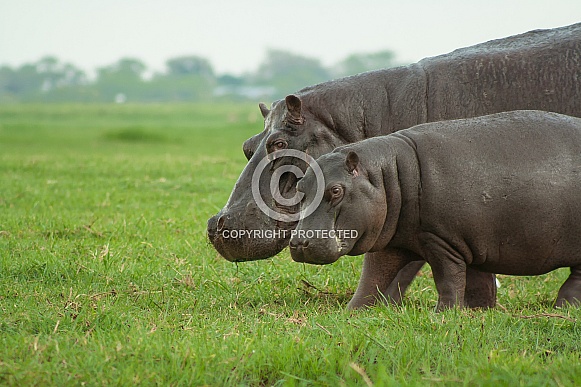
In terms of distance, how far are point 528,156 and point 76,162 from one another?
34.5 feet

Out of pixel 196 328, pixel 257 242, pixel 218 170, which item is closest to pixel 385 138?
pixel 257 242

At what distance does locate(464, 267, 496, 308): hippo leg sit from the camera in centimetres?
541

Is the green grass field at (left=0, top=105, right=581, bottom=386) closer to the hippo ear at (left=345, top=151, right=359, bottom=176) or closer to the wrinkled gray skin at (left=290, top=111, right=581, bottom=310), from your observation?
the wrinkled gray skin at (left=290, top=111, right=581, bottom=310)

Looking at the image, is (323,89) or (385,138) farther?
(323,89)

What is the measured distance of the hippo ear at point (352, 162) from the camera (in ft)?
15.0

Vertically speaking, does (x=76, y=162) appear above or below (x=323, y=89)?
below

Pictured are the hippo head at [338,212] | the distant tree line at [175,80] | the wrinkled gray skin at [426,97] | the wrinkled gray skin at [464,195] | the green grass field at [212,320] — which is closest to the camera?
the green grass field at [212,320]

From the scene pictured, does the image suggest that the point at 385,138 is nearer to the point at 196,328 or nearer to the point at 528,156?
the point at 528,156

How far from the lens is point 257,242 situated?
514 centimetres

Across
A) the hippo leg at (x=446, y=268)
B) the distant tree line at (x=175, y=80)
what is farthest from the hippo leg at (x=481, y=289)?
the distant tree line at (x=175, y=80)

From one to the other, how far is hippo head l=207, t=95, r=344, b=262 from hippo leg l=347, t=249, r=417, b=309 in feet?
1.86

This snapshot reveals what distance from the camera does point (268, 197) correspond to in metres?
5.13

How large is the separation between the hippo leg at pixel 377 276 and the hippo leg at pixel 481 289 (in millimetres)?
486

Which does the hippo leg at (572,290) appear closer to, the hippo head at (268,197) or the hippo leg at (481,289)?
the hippo leg at (481,289)
